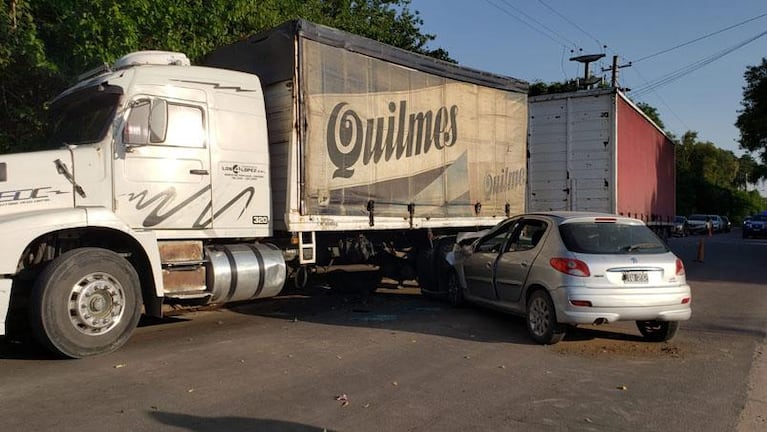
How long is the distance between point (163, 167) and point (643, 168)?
530 inches

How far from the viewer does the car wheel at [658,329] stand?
7367 millimetres

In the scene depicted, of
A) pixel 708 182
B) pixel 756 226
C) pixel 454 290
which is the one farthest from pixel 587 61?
pixel 708 182

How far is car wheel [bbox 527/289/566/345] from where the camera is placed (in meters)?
7.10

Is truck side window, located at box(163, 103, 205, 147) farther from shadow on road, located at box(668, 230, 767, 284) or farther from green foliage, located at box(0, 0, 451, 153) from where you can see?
shadow on road, located at box(668, 230, 767, 284)

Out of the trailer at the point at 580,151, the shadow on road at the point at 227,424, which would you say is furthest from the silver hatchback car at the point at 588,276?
the trailer at the point at 580,151

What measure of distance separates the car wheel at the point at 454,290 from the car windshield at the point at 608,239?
2.59 m

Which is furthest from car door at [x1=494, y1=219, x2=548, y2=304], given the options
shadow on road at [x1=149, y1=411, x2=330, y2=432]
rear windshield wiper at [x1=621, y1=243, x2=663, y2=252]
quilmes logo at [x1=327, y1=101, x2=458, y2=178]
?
shadow on road at [x1=149, y1=411, x2=330, y2=432]

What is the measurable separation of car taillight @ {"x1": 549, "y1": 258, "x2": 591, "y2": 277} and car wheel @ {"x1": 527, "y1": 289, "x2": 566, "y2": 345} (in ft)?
1.22

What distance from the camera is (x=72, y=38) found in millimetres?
9734

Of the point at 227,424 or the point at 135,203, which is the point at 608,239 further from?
the point at 135,203

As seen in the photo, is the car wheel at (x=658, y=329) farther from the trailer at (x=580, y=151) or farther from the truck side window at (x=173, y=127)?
the trailer at (x=580, y=151)

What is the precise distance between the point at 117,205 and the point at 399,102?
4.53 meters

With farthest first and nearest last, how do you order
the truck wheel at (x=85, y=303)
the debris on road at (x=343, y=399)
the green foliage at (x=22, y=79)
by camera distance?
the green foliage at (x=22, y=79) < the truck wheel at (x=85, y=303) < the debris on road at (x=343, y=399)

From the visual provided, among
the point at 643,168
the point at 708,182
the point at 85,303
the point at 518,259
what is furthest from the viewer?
the point at 708,182
